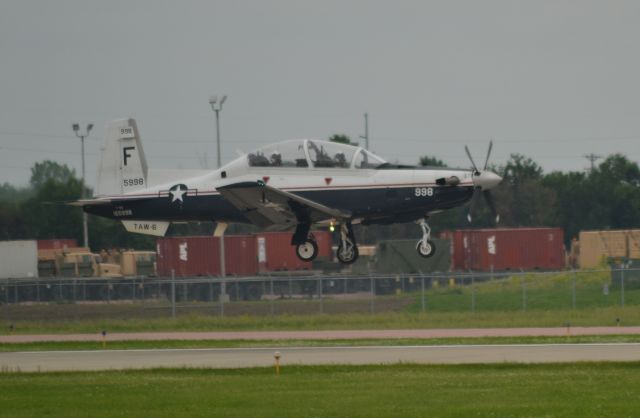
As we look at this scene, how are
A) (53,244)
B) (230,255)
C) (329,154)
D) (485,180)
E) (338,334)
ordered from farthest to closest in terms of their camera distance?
(53,244)
(230,255)
(338,334)
(329,154)
(485,180)

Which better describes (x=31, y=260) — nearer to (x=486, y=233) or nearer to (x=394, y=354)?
(x=486, y=233)

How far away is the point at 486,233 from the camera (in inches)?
2987

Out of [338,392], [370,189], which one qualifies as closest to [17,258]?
[370,189]

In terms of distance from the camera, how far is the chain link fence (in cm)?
5284

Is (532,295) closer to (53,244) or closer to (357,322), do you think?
(357,322)

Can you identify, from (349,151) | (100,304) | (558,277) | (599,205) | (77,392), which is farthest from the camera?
(599,205)

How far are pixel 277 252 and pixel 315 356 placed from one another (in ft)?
137

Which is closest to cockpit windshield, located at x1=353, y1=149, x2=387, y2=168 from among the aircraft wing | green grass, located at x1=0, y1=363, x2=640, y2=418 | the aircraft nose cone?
the aircraft wing

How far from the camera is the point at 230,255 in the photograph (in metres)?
75.8

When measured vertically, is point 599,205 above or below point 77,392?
above

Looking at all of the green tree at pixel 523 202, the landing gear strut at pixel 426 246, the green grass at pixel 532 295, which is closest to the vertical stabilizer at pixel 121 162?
the landing gear strut at pixel 426 246

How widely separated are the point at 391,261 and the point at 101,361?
39707 mm

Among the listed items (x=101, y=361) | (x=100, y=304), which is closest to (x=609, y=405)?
(x=101, y=361)

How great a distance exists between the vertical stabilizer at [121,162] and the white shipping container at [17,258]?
34101 millimetres
